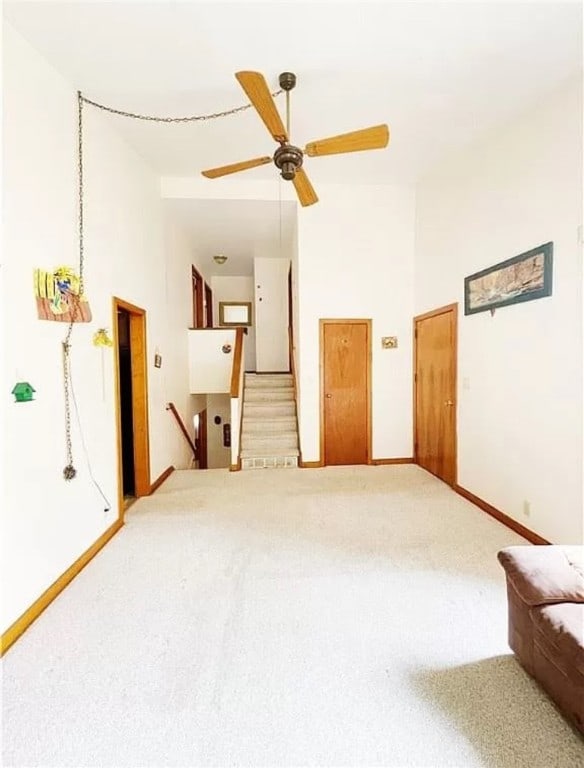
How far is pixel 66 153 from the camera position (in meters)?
2.55

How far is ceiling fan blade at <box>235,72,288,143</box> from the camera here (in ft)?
6.09

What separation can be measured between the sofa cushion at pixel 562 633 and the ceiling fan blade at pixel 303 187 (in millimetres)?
2733

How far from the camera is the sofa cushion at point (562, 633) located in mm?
1304

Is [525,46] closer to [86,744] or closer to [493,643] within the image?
[493,643]

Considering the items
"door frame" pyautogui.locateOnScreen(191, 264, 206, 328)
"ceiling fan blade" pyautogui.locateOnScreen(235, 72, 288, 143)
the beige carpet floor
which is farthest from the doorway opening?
"door frame" pyautogui.locateOnScreen(191, 264, 206, 328)

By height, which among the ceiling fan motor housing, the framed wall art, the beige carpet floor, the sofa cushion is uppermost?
the ceiling fan motor housing

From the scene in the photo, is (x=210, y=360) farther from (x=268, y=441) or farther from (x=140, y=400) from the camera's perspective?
(x=140, y=400)

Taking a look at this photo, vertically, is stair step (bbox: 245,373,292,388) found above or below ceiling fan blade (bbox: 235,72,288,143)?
below

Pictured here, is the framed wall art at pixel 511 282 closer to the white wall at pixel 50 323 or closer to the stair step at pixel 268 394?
the stair step at pixel 268 394

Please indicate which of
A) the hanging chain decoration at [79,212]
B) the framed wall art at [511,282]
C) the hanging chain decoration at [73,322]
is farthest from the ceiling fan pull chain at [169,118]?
the framed wall art at [511,282]

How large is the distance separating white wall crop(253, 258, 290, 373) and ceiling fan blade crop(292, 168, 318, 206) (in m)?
4.83

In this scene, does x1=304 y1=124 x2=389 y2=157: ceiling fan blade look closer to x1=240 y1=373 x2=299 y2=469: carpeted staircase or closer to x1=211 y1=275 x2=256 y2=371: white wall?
x1=240 y1=373 x2=299 y2=469: carpeted staircase

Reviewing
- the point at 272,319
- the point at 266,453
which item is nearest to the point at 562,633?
the point at 266,453

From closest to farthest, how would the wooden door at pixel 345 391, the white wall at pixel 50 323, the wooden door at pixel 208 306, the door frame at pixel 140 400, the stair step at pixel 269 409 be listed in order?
the white wall at pixel 50 323
the door frame at pixel 140 400
the wooden door at pixel 345 391
the stair step at pixel 269 409
the wooden door at pixel 208 306
